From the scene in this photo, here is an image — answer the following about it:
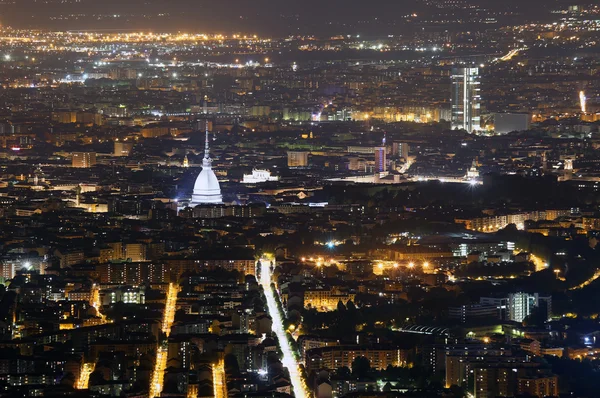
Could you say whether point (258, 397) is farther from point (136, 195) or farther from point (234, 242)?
point (136, 195)

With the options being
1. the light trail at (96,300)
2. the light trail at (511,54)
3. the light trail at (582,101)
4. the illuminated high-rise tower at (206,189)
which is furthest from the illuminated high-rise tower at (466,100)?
the light trail at (96,300)

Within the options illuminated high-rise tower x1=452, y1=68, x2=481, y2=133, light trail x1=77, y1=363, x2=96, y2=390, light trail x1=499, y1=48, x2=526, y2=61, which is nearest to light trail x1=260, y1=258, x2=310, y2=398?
light trail x1=77, y1=363, x2=96, y2=390

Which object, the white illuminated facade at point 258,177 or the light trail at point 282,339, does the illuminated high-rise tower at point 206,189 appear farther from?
the light trail at point 282,339

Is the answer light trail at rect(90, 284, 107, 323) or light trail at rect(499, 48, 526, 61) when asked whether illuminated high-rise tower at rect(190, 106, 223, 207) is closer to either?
light trail at rect(90, 284, 107, 323)

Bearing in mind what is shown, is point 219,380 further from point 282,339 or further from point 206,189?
point 206,189

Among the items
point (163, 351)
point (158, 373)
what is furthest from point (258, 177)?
point (158, 373)

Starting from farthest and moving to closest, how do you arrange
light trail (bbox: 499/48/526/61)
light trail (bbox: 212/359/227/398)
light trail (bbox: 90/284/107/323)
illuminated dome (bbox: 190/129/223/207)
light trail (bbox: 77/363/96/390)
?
1. light trail (bbox: 499/48/526/61)
2. illuminated dome (bbox: 190/129/223/207)
3. light trail (bbox: 90/284/107/323)
4. light trail (bbox: 77/363/96/390)
5. light trail (bbox: 212/359/227/398)

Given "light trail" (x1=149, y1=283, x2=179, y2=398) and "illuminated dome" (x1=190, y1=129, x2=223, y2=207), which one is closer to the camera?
"light trail" (x1=149, y1=283, x2=179, y2=398)
